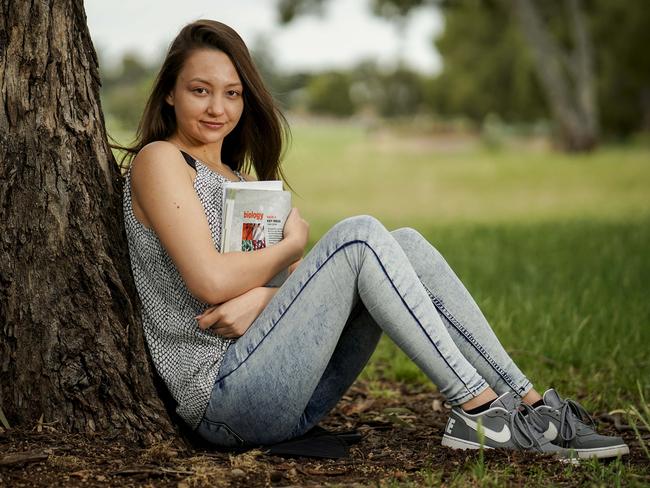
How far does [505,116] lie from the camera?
40.8 meters

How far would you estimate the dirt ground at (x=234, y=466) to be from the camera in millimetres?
2453

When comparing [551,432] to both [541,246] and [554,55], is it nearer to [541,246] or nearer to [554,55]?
[541,246]

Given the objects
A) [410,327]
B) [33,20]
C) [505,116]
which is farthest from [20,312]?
[505,116]

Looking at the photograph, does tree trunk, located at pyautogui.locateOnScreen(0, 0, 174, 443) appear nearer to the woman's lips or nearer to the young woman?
the young woman

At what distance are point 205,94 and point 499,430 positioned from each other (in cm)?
152

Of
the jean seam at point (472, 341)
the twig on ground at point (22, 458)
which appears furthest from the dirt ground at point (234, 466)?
the jean seam at point (472, 341)

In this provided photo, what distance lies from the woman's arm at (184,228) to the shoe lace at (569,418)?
3.70 ft

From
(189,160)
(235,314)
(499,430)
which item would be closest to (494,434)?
(499,430)

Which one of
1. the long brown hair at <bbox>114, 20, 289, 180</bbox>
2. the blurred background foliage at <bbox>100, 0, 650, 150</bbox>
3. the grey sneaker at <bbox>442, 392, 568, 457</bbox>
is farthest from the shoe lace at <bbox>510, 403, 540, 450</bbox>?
the blurred background foliage at <bbox>100, 0, 650, 150</bbox>

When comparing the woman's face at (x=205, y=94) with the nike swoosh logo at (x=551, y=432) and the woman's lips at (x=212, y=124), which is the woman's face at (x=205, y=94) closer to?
the woman's lips at (x=212, y=124)

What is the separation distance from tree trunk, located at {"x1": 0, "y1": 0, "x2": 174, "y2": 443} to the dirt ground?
0.10m

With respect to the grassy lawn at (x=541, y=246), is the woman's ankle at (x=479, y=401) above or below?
above

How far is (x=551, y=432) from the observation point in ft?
9.37

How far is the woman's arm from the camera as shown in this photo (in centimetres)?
267
